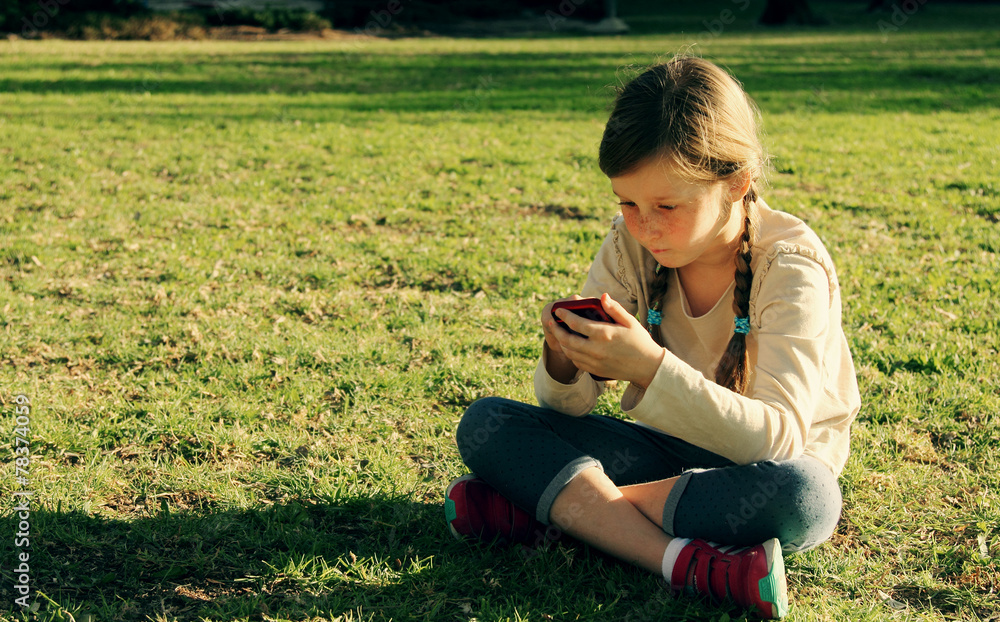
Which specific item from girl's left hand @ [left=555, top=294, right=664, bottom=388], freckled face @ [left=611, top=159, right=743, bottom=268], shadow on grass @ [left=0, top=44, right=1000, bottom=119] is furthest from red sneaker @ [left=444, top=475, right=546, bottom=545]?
shadow on grass @ [left=0, top=44, right=1000, bottom=119]

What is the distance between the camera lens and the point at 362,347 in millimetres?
4109

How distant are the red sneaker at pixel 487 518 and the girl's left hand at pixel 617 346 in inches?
27.9

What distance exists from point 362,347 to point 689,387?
2.31m

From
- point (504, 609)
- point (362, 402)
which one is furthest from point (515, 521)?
point (362, 402)

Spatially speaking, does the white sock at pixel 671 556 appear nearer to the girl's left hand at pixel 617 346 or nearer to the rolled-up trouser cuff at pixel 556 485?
the rolled-up trouser cuff at pixel 556 485

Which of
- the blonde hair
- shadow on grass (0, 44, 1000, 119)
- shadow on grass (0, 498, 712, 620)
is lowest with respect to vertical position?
shadow on grass (0, 498, 712, 620)

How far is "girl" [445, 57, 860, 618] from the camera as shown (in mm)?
2197

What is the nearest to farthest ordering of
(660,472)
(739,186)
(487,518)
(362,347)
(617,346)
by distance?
(617,346)
(739,186)
(487,518)
(660,472)
(362,347)

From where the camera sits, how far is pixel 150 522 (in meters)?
2.74

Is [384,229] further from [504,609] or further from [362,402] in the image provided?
[504,609]

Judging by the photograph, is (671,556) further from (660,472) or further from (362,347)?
(362,347)

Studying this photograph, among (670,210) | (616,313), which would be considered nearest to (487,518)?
(616,313)

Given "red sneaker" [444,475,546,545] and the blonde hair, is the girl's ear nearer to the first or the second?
the blonde hair

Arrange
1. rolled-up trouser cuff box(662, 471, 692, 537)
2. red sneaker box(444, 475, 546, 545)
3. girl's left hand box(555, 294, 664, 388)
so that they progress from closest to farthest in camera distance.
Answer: girl's left hand box(555, 294, 664, 388)
rolled-up trouser cuff box(662, 471, 692, 537)
red sneaker box(444, 475, 546, 545)
